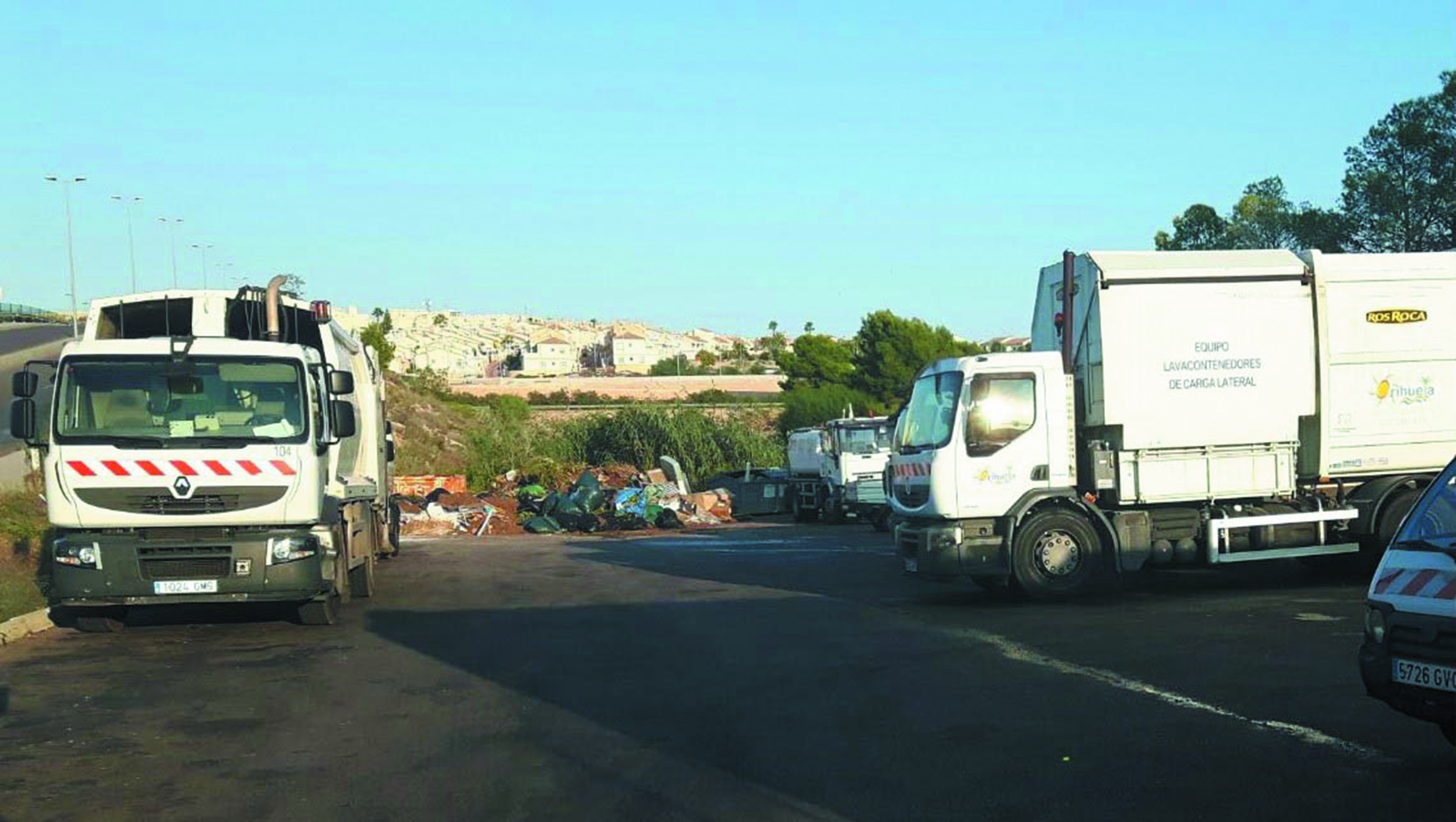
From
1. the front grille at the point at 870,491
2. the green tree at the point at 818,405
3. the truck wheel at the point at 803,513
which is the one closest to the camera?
the front grille at the point at 870,491

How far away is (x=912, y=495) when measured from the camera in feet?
53.0

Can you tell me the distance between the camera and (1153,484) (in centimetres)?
1575

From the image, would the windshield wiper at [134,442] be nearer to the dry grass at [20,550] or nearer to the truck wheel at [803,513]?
the dry grass at [20,550]

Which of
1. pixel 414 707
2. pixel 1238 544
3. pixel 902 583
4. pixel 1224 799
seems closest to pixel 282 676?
pixel 414 707

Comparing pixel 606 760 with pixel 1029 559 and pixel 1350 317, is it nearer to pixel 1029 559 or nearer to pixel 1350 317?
pixel 1029 559

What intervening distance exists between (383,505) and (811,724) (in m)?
14.2

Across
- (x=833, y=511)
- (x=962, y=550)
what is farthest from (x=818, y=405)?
(x=962, y=550)

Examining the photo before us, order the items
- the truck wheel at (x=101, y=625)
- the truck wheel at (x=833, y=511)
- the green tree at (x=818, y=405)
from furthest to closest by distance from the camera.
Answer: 1. the green tree at (x=818, y=405)
2. the truck wheel at (x=833, y=511)
3. the truck wheel at (x=101, y=625)

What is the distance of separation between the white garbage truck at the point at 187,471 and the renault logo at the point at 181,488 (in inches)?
0.4

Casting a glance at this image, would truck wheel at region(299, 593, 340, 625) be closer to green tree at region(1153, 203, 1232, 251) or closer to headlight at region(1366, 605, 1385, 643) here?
headlight at region(1366, 605, 1385, 643)

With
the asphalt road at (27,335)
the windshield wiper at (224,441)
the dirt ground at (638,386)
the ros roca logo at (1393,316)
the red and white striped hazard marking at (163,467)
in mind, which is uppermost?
the asphalt road at (27,335)

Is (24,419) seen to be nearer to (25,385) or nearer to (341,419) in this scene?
(25,385)

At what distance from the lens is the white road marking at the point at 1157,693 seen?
7.65m

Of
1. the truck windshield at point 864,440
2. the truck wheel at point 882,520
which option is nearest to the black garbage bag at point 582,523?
the truck windshield at point 864,440
